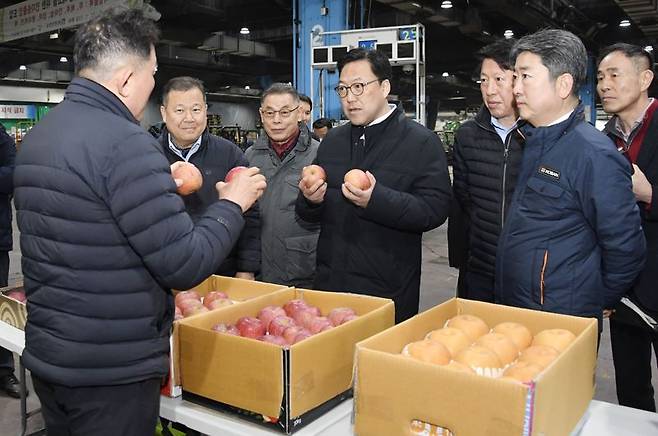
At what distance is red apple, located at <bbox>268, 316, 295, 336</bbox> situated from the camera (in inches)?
68.7

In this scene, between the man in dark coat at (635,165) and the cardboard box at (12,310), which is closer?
the cardboard box at (12,310)

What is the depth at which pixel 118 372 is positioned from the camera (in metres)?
1.45

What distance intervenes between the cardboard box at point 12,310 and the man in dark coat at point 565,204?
1642 mm

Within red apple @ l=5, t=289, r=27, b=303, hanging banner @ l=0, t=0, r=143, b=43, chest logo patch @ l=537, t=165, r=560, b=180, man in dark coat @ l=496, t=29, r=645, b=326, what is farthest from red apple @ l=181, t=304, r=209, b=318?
hanging banner @ l=0, t=0, r=143, b=43

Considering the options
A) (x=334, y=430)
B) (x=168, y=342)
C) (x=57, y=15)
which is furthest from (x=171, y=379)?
(x=57, y=15)

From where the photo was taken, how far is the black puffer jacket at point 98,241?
4.53 feet

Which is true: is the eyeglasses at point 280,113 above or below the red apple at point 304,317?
above

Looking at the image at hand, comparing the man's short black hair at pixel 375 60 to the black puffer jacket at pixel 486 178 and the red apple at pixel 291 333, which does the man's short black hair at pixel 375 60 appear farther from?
the red apple at pixel 291 333

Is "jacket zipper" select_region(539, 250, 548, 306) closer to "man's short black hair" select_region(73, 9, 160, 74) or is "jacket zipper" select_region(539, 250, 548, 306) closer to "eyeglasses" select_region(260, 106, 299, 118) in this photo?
"man's short black hair" select_region(73, 9, 160, 74)

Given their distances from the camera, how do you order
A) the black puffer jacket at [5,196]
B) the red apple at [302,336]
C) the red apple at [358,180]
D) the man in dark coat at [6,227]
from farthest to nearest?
the black puffer jacket at [5,196] → the man in dark coat at [6,227] → the red apple at [358,180] → the red apple at [302,336]

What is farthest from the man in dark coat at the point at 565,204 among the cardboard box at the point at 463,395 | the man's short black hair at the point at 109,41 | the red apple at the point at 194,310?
the man's short black hair at the point at 109,41

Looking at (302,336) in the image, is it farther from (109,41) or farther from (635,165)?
(635,165)

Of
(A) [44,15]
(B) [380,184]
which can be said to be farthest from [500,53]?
(A) [44,15]

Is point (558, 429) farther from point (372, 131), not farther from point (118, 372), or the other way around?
point (372, 131)
